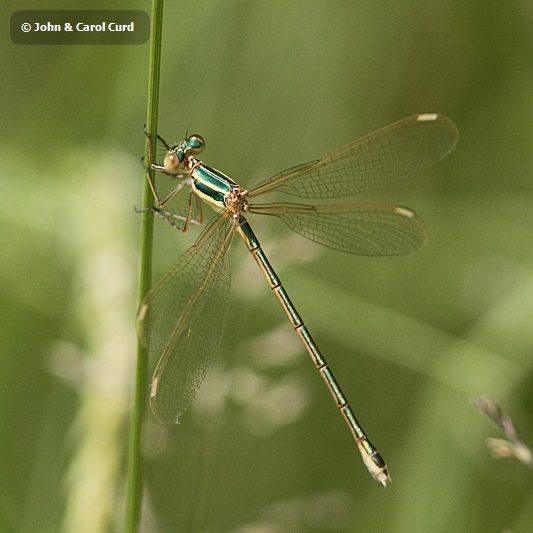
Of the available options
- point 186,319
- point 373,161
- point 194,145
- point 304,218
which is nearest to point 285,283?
point 304,218

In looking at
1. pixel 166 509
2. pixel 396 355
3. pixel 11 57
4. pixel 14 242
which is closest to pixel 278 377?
pixel 396 355

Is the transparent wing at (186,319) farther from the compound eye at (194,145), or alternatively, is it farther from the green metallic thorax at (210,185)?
the compound eye at (194,145)

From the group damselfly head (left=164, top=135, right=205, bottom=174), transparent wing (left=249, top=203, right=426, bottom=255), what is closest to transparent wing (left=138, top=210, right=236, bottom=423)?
damselfly head (left=164, top=135, right=205, bottom=174)

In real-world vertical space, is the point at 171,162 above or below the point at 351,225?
above

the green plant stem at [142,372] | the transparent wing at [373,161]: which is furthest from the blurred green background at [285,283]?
the green plant stem at [142,372]

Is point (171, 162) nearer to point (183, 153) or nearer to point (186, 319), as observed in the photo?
point (183, 153)

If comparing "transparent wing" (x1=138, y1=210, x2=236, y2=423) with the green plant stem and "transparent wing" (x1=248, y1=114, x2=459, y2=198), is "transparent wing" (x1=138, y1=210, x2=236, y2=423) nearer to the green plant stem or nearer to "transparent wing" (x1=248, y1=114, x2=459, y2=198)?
the green plant stem

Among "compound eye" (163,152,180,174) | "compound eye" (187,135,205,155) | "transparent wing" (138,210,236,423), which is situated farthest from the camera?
"compound eye" (187,135,205,155)
